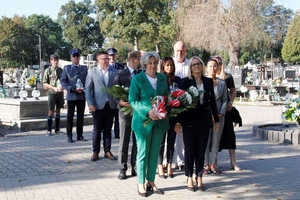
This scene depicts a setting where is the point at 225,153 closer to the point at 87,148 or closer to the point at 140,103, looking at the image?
the point at 87,148

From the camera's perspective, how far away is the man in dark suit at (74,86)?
8.91 meters

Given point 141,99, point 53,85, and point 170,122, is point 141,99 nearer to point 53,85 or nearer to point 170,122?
point 170,122

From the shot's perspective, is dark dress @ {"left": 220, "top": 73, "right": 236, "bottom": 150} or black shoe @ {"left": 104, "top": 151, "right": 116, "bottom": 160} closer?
dark dress @ {"left": 220, "top": 73, "right": 236, "bottom": 150}

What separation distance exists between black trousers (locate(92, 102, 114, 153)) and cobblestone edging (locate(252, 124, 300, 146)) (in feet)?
14.0

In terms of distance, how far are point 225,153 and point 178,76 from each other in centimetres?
253

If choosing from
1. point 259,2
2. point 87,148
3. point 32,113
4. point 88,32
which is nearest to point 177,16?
point 259,2

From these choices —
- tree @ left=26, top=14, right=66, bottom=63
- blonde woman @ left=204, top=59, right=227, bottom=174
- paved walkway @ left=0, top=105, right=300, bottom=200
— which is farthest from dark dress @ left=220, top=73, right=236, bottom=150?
tree @ left=26, top=14, right=66, bottom=63

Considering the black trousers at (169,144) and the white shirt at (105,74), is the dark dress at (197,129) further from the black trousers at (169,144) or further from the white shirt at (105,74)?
the white shirt at (105,74)

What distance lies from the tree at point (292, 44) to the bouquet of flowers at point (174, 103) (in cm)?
6245

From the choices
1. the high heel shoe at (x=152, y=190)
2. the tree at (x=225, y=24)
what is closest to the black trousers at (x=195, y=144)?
the high heel shoe at (x=152, y=190)

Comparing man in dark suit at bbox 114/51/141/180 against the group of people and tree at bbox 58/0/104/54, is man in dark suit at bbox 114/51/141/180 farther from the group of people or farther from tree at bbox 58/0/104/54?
tree at bbox 58/0/104/54

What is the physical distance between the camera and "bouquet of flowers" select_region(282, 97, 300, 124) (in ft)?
31.1

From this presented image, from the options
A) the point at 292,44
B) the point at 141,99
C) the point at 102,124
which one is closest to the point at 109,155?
the point at 102,124

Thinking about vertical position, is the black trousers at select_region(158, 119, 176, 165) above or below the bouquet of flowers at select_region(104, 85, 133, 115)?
below
